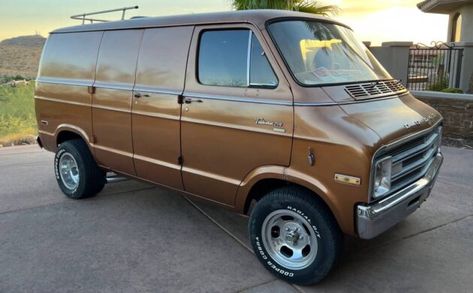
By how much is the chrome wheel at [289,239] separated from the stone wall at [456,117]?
589 centimetres

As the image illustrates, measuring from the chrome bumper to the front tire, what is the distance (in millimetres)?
283

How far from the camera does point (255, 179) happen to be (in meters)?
3.96

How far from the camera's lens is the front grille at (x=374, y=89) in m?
3.91

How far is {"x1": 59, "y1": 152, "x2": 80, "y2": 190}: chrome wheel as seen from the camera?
595cm

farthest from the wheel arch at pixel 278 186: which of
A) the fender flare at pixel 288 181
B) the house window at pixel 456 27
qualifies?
the house window at pixel 456 27

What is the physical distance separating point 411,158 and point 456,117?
5.72m

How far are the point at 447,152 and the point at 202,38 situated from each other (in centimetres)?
555

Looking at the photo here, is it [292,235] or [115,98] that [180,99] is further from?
[292,235]

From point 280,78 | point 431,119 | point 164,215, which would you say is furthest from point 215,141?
point 431,119

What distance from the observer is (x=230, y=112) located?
405cm

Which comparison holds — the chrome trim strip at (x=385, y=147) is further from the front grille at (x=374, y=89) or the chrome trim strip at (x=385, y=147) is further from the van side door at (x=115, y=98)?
the van side door at (x=115, y=98)

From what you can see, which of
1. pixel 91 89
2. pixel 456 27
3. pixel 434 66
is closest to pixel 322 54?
pixel 91 89

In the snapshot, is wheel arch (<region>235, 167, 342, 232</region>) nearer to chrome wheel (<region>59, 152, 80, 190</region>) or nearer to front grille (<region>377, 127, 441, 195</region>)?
front grille (<region>377, 127, 441, 195</region>)

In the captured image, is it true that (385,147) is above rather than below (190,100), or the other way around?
below
